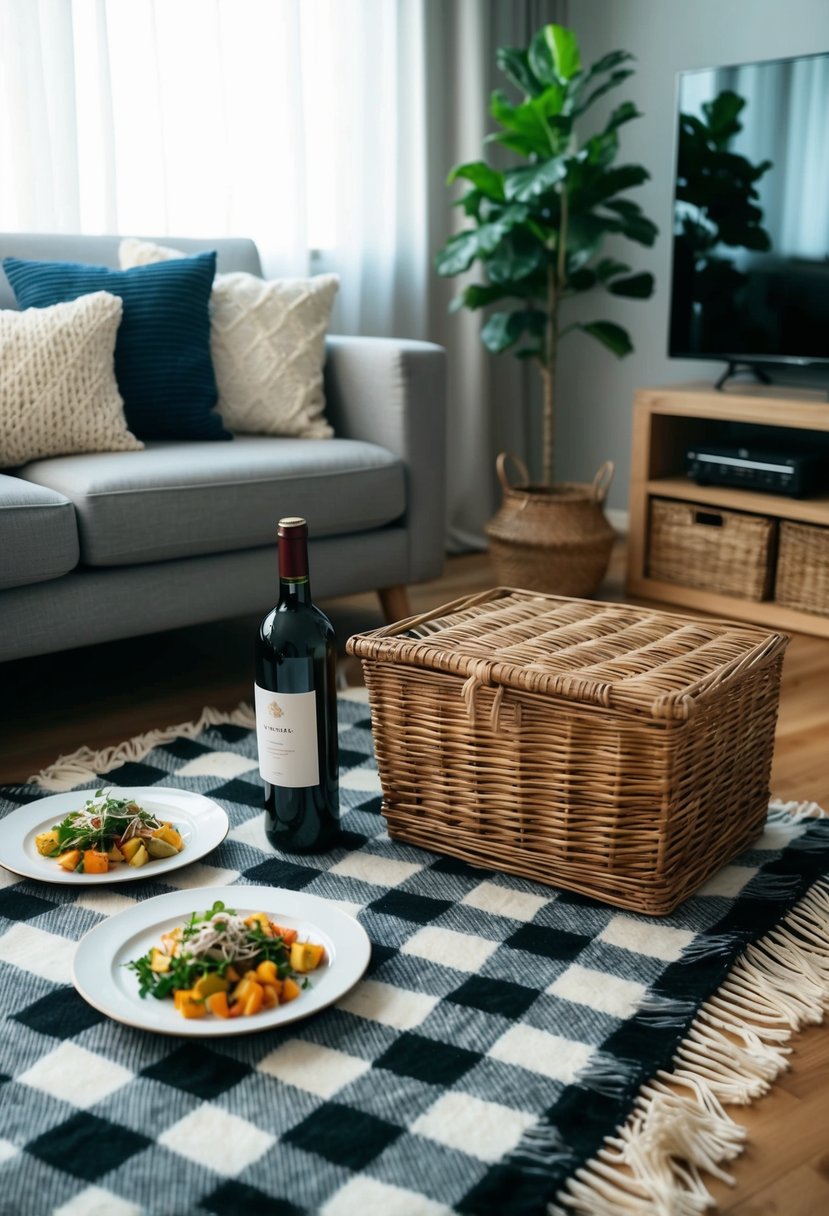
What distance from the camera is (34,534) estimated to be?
1.92 meters

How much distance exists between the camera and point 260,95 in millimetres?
3025

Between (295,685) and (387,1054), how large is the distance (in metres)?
0.48

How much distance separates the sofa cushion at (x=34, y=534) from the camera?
1.90 meters

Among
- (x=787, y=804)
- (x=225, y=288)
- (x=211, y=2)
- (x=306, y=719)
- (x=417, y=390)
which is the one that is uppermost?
(x=211, y=2)

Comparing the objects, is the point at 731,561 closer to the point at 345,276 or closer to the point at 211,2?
the point at 345,276

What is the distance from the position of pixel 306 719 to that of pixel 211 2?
2168 mm

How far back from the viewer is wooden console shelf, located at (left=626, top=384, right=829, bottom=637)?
2.69 metres

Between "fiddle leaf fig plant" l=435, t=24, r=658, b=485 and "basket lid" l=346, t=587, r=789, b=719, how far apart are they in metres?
1.49

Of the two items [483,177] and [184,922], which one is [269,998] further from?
[483,177]

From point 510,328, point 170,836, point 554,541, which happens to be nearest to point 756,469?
point 554,541

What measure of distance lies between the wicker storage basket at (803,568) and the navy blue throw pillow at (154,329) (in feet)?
4.45

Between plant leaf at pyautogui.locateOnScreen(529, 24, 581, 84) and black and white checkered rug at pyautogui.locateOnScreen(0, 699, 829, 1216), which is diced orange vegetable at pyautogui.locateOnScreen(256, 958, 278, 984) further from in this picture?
plant leaf at pyautogui.locateOnScreen(529, 24, 581, 84)

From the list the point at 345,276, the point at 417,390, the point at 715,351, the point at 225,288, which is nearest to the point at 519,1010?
the point at 417,390

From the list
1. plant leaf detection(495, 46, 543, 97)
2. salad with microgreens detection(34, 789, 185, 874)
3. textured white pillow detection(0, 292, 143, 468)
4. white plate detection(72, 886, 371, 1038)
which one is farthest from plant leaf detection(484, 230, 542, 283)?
white plate detection(72, 886, 371, 1038)
